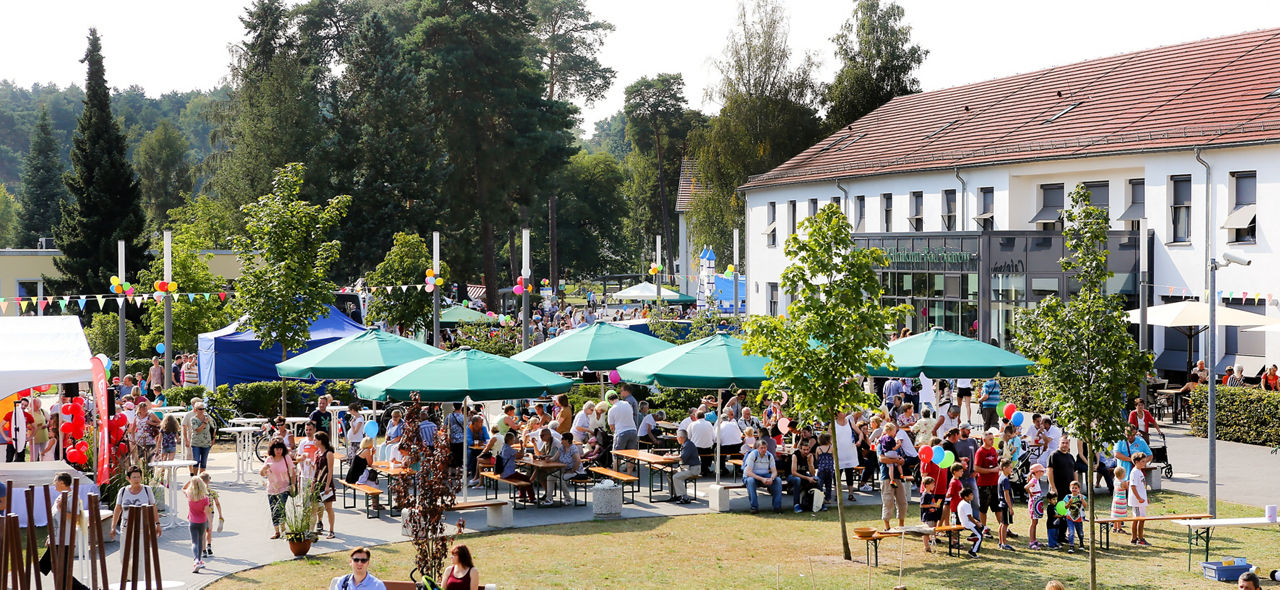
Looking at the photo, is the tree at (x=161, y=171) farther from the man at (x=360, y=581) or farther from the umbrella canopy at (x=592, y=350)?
the man at (x=360, y=581)

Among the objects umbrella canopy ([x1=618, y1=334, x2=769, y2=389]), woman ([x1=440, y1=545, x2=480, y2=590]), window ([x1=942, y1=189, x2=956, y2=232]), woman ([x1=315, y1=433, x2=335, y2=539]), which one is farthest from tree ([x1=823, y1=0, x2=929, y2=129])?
woman ([x1=440, y1=545, x2=480, y2=590])

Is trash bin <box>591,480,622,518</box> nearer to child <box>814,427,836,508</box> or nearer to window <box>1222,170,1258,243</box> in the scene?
child <box>814,427,836,508</box>

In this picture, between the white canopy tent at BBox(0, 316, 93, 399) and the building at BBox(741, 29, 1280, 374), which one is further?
the building at BBox(741, 29, 1280, 374)

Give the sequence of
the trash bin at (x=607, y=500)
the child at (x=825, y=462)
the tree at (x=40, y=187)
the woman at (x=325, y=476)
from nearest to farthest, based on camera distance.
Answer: the woman at (x=325, y=476), the trash bin at (x=607, y=500), the child at (x=825, y=462), the tree at (x=40, y=187)

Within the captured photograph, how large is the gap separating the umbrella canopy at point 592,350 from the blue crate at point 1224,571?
11261mm

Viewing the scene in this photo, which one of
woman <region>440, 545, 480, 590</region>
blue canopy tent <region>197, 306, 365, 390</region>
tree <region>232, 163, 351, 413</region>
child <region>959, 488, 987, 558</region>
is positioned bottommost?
child <region>959, 488, 987, 558</region>

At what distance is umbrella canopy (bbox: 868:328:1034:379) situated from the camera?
808 inches

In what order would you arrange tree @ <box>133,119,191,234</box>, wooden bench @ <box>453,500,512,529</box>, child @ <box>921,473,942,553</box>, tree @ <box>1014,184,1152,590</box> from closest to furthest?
tree @ <box>1014,184,1152,590</box> < child @ <box>921,473,942,553</box> < wooden bench @ <box>453,500,512,529</box> < tree @ <box>133,119,191,234</box>

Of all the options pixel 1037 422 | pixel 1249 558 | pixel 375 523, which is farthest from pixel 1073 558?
pixel 375 523

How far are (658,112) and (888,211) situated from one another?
4746cm

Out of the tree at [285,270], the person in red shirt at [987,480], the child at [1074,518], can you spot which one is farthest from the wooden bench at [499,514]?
the tree at [285,270]

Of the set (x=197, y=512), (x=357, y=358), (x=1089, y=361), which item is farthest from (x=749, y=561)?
(x=357, y=358)

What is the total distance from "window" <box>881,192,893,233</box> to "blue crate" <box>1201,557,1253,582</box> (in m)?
28.9

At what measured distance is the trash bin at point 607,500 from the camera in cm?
1791
